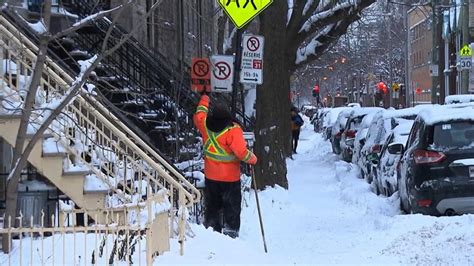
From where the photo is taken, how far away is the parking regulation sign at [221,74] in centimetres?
1109

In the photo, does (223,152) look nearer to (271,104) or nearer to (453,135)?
(453,135)

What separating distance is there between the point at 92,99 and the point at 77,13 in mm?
5904

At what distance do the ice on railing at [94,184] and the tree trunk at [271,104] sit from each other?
5.66 metres

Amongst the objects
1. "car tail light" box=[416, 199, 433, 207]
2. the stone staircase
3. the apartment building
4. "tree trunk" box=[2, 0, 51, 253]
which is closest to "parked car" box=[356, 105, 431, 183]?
"car tail light" box=[416, 199, 433, 207]

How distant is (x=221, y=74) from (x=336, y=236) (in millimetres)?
3228

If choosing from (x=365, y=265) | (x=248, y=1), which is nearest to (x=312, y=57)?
(x=248, y=1)

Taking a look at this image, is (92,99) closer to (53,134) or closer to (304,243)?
(53,134)

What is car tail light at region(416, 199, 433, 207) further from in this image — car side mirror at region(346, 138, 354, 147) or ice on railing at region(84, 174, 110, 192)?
car side mirror at region(346, 138, 354, 147)

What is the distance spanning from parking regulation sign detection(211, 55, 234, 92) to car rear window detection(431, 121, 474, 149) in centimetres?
327

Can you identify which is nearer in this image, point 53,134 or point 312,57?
point 53,134

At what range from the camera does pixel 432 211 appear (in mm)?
9594

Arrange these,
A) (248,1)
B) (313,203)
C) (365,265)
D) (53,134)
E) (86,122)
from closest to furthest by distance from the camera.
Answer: (365,265), (53,134), (86,122), (248,1), (313,203)

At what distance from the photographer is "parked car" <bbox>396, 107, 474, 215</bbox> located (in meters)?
9.43

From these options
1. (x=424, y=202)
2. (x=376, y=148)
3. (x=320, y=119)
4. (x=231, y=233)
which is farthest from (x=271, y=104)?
(x=320, y=119)
